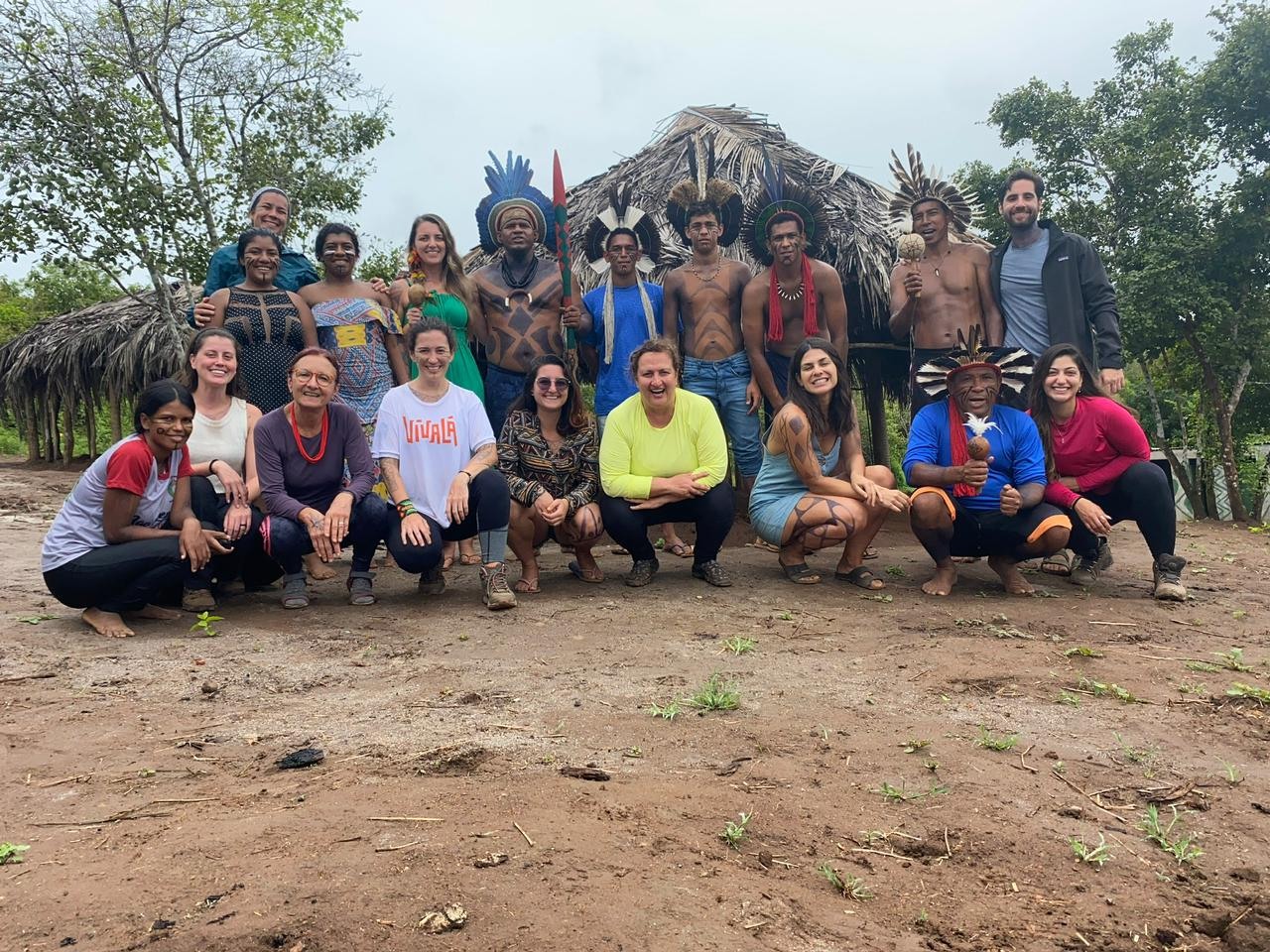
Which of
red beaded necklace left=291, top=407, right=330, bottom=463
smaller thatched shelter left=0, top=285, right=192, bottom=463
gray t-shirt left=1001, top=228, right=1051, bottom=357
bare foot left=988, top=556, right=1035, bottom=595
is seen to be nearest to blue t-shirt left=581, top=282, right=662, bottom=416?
red beaded necklace left=291, top=407, right=330, bottom=463

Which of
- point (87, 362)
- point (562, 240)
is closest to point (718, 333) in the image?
point (562, 240)

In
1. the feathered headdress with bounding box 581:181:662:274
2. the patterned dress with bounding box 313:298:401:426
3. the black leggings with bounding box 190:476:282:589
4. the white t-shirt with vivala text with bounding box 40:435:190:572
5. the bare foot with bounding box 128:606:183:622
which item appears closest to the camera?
the white t-shirt with vivala text with bounding box 40:435:190:572

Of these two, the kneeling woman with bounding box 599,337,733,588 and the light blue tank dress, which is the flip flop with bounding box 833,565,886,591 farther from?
the kneeling woman with bounding box 599,337,733,588

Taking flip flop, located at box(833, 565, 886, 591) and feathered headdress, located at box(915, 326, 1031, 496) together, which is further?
flip flop, located at box(833, 565, 886, 591)

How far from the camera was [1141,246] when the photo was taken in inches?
372

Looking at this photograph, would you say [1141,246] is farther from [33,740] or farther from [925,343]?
[33,740]

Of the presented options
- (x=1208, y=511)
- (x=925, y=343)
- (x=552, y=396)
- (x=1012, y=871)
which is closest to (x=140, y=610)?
(x=552, y=396)

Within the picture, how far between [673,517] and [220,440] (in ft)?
7.36

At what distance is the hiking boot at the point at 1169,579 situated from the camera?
4.28 meters

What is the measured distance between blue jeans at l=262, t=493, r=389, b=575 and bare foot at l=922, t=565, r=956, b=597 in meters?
2.71

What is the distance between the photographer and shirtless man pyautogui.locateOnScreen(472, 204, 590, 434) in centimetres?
534

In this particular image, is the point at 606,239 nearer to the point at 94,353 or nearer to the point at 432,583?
the point at 432,583

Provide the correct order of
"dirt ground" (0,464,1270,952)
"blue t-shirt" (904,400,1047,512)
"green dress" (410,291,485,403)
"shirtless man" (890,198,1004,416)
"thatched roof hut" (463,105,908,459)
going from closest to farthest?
"dirt ground" (0,464,1270,952), "blue t-shirt" (904,400,1047,512), "green dress" (410,291,485,403), "shirtless man" (890,198,1004,416), "thatched roof hut" (463,105,908,459)

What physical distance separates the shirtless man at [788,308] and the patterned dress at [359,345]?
218cm
